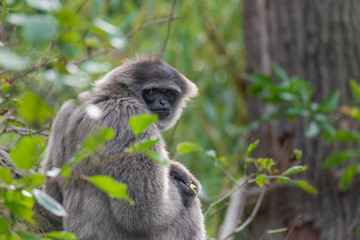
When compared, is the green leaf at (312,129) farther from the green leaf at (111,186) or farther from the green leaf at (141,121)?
the green leaf at (111,186)

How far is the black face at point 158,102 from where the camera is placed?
16.6 ft

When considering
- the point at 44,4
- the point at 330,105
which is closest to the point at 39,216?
the point at 44,4

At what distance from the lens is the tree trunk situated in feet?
25.0

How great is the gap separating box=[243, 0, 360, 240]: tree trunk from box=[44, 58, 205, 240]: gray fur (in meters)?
3.38

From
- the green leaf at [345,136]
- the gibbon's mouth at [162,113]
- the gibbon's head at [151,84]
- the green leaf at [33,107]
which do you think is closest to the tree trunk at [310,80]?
the green leaf at [345,136]

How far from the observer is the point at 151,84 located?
197 inches

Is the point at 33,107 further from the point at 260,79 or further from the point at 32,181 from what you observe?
A: the point at 260,79

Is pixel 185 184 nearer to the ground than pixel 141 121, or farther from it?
nearer to the ground

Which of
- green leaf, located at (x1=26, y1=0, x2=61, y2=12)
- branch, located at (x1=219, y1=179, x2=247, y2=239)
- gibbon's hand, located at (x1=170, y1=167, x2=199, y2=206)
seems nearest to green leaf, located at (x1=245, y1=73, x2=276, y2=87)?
branch, located at (x1=219, y1=179, x2=247, y2=239)

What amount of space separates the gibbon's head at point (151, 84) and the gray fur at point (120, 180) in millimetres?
122

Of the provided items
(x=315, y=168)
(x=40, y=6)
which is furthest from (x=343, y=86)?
(x=40, y=6)

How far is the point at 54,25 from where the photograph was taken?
1744mm

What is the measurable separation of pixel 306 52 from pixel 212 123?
2.29 meters

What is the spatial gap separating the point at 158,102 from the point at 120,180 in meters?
1.37
